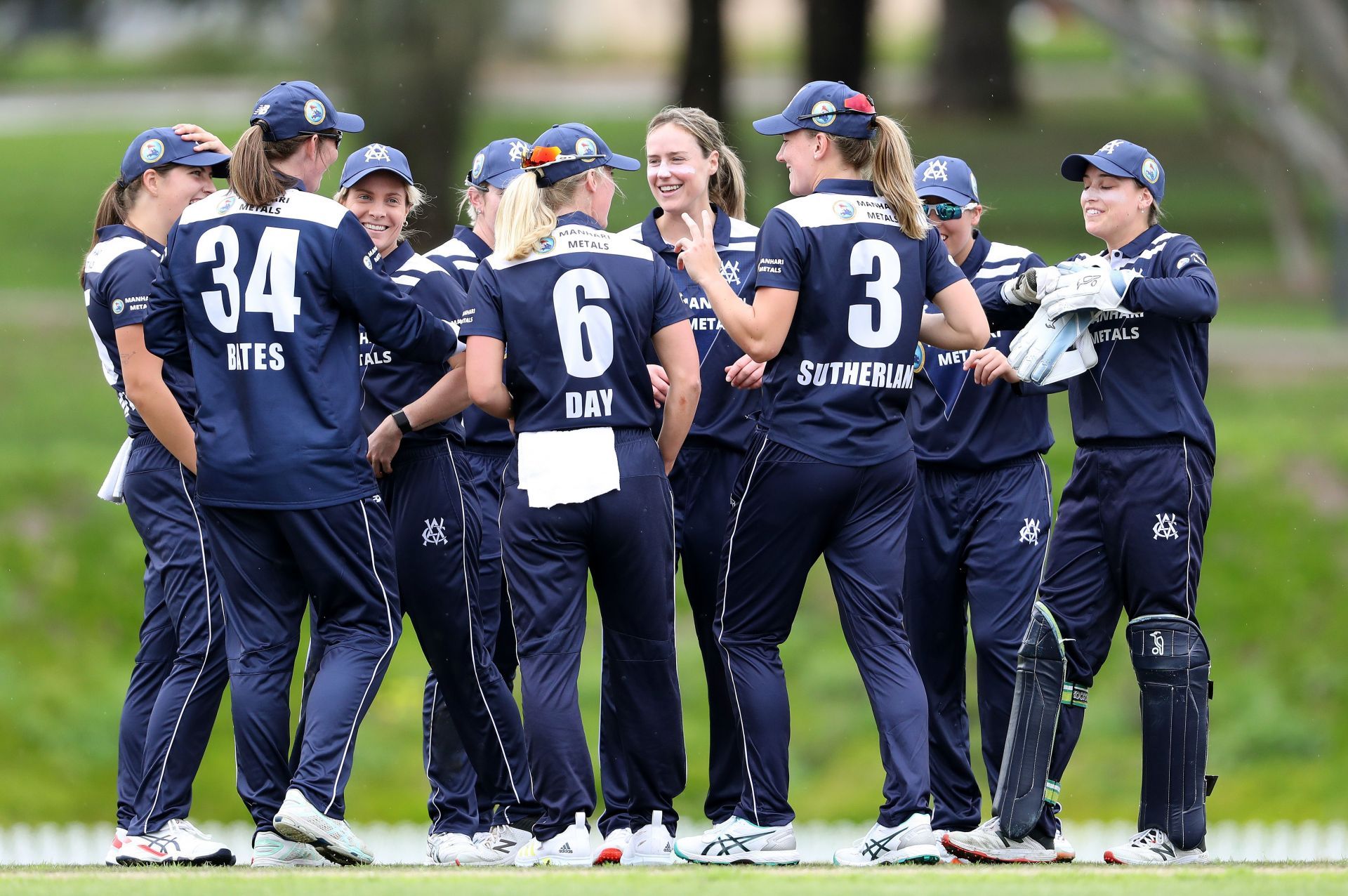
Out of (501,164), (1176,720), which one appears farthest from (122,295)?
(1176,720)

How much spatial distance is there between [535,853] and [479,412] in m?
1.84

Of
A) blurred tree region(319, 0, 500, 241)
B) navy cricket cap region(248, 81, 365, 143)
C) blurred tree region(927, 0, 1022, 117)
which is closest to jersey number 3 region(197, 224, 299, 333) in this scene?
navy cricket cap region(248, 81, 365, 143)

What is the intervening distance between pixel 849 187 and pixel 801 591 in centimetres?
134

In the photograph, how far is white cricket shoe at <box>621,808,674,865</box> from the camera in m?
6.21

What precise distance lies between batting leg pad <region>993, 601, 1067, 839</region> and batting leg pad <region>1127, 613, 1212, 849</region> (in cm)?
28

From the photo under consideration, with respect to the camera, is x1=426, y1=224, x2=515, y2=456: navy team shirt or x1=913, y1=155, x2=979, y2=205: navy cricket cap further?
x1=426, y1=224, x2=515, y2=456: navy team shirt

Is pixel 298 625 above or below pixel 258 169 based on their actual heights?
below

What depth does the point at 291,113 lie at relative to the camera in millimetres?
5898

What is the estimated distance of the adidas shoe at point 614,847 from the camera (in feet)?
19.8

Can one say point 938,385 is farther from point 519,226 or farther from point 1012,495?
point 519,226

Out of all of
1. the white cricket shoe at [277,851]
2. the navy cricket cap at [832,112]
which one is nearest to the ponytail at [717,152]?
the navy cricket cap at [832,112]

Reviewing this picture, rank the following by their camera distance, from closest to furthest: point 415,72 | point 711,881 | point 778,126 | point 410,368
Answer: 1. point 711,881
2. point 778,126
3. point 410,368
4. point 415,72

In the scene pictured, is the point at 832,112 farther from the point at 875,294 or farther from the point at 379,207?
the point at 379,207

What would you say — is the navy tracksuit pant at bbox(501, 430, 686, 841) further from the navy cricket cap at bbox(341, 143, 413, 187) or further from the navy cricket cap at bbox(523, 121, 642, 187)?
the navy cricket cap at bbox(341, 143, 413, 187)
